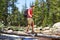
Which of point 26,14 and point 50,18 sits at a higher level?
point 26,14

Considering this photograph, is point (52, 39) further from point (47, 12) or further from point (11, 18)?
point (47, 12)

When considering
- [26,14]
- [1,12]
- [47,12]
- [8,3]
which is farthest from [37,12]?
[26,14]

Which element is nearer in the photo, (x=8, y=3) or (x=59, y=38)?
(x=59, y=38)

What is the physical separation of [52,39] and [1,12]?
79.1 ft

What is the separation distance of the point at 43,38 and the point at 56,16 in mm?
26870

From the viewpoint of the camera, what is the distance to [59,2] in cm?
3647

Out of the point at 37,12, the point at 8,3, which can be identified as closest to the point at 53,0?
the point at 37,12

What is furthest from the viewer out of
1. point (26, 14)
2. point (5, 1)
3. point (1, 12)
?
point (5, 1)

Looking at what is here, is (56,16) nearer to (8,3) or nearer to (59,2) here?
(59,2)

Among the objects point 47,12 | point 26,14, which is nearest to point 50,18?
point 47,12

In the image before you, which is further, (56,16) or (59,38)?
(56,16)

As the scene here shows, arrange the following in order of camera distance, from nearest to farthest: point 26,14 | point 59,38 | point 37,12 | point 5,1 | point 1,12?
point 59,38 → point 26,14 → point 1,12 → point 5,1 → point 37,12

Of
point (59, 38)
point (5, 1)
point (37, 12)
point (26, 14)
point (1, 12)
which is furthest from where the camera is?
point (37, 12)

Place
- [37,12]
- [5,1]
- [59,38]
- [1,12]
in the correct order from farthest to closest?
[37,12] < [5,1] < [1,12] < [59,38]
